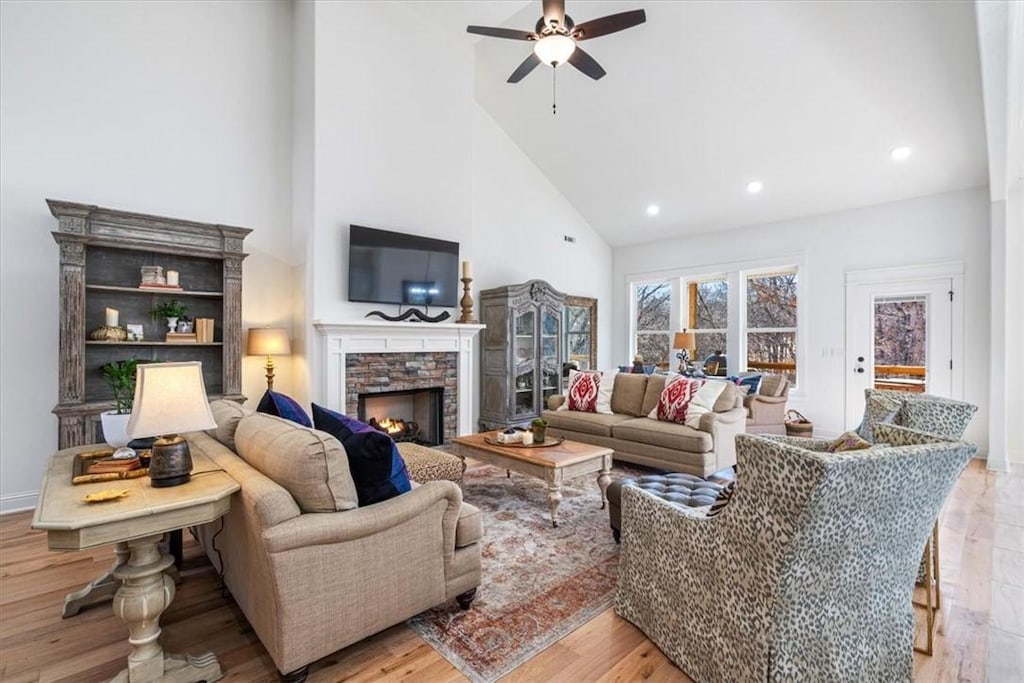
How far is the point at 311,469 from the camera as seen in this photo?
1727mm

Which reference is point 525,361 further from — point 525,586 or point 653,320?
point 525,586

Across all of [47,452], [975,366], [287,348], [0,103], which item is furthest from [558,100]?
[47,452]

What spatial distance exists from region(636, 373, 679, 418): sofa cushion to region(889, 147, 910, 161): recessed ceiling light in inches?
124

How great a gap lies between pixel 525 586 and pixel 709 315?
5.67 m

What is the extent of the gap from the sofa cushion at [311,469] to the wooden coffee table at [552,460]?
4.90 ft

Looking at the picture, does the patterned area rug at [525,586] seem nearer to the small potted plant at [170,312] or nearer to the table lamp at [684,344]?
the small potted plant at [170,312]

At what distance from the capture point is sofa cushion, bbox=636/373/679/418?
15.4 ft

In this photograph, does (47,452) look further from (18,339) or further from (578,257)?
(578,257)

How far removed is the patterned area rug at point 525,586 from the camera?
1.94 m

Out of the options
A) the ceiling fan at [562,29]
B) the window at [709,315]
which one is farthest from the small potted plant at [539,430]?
the window at [709,315]

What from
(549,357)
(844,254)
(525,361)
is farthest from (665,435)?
(844,254)

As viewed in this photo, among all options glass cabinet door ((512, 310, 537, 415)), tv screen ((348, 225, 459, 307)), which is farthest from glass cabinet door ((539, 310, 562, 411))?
tv screen ((348, 225, 459, 307))

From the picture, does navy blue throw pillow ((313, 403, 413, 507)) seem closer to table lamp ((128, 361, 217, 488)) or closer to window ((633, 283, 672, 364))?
table lamp ((128, 361, 217, 488))

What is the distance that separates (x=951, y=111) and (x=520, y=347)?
458cm
